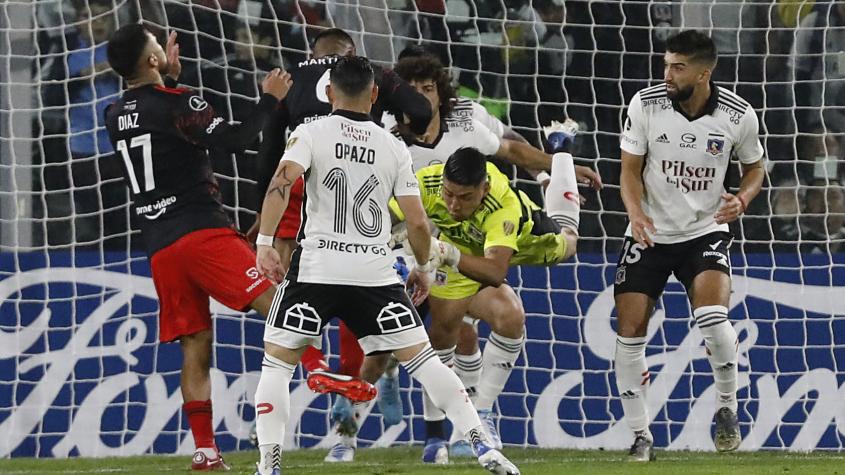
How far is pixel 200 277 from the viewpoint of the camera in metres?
7.35

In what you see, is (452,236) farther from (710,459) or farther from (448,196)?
(710,459)

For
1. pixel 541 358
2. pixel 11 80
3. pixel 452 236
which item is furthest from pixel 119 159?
pixel 541 358

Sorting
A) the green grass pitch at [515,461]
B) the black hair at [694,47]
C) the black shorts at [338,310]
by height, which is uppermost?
the black hair at [694,47]

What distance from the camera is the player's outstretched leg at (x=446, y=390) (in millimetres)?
5809

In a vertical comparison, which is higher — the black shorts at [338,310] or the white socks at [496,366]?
the black shorts at [338,310]

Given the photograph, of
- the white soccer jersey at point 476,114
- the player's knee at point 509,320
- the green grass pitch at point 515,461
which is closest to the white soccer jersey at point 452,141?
the white soccer jersey at point 476,114

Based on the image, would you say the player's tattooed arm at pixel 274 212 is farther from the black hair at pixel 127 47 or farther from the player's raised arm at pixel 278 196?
the black hair at pixel 127 47

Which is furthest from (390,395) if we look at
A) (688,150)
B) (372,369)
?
(688,150)

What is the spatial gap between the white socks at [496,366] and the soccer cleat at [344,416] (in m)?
0.79

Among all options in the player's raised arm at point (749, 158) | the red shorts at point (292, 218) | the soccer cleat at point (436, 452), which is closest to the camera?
the player's raised arm at point (749, 158)

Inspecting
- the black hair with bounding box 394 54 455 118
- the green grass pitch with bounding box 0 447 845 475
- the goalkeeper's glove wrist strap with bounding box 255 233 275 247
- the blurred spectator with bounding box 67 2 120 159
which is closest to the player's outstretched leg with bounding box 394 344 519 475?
the goalkeeper's glove wrist strap with bounding box 255 233 275 247

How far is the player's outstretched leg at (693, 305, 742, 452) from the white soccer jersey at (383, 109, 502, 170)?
5.55 ft

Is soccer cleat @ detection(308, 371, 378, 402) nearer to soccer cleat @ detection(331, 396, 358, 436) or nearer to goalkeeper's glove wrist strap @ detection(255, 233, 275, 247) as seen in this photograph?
goalkeeper's glove wrist strap @ detection(255, 233, 275, 247)

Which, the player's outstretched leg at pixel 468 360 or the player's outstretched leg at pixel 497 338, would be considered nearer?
the player's outstretched leg at pixel 497 338
